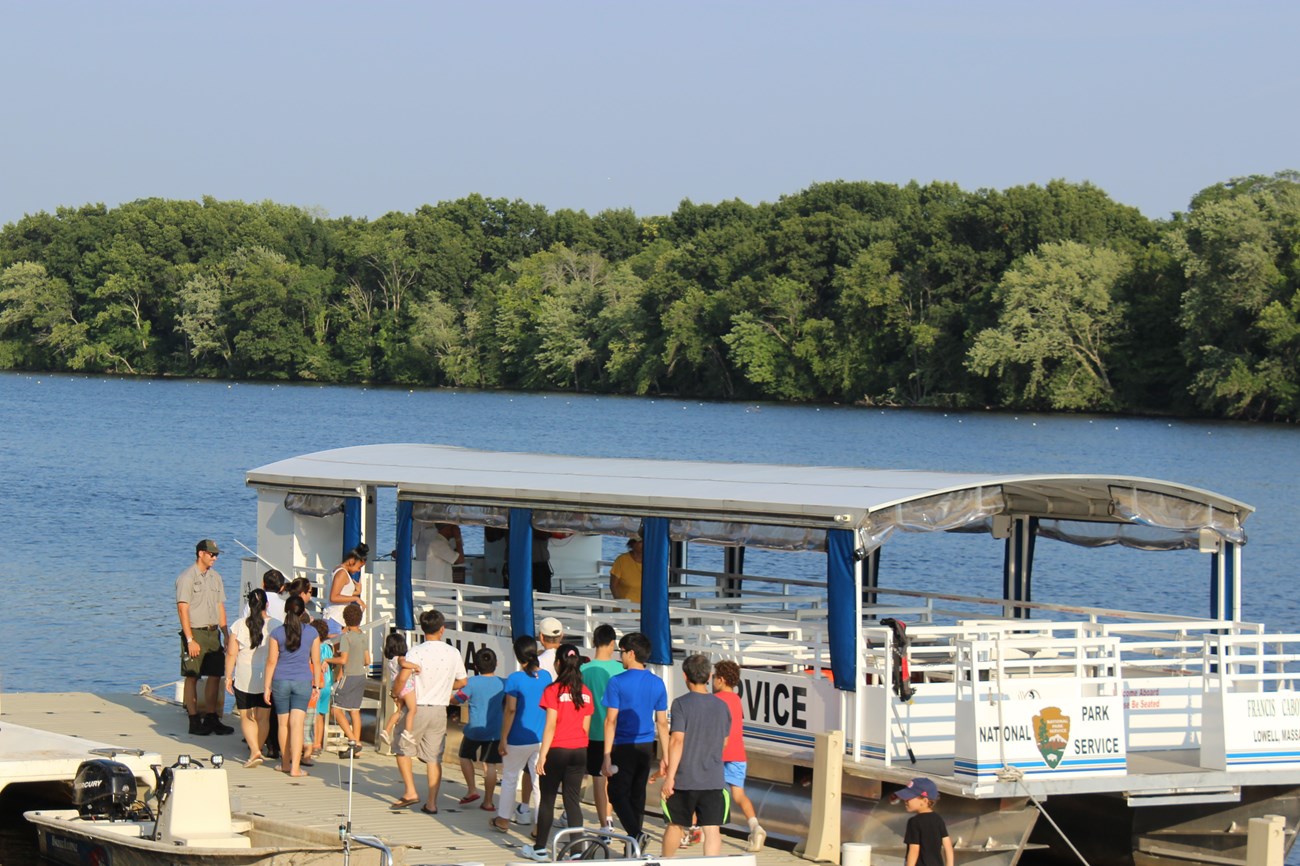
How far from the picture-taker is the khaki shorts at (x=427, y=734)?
521 inches

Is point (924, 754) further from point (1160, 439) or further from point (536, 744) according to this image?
point (1160, 439)

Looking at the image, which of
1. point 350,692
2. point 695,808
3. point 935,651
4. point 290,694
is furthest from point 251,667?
point 935,651

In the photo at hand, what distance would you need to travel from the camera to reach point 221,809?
40.1ft

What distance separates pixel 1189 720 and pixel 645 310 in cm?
9511

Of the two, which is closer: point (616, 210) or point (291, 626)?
point (291, 626)

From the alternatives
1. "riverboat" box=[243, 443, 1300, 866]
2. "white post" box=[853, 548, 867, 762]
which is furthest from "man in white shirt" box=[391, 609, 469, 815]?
"white post" box=[853, 548, 867, 762]

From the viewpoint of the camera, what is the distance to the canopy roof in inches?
527

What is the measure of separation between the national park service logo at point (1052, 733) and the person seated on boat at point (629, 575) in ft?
16.5

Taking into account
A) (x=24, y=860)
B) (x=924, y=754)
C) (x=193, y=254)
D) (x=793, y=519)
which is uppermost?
(x=193, y=254)

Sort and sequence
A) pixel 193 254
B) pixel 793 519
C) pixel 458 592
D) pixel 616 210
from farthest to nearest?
pixel 616 210 < pixel 193 254 < pixel 458 592 < pixel 793 519

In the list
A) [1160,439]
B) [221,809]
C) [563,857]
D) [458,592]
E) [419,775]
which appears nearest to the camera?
[563,857]

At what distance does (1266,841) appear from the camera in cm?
1201

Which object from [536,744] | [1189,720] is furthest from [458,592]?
[1189,720]

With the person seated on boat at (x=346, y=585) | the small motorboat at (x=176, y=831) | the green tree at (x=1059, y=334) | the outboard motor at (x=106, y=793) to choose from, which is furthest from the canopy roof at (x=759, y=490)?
the green tree at (x=1059, y=334)
